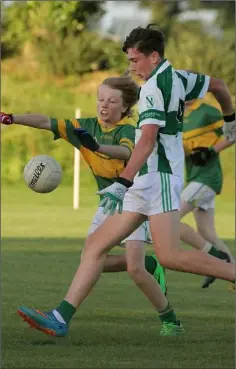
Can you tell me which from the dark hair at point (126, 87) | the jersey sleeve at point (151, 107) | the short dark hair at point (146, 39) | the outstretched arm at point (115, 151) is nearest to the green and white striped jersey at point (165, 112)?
the jersey sleeve at point (151, 107)

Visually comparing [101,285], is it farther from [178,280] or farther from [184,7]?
[184,7]

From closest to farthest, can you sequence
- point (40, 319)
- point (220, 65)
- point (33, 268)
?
point (40, 319) < point (33, 268) < point (220, 65)

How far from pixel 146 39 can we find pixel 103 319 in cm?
246

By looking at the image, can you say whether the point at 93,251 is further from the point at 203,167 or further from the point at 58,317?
the point at 203,167

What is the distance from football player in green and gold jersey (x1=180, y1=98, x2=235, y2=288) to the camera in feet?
44.1

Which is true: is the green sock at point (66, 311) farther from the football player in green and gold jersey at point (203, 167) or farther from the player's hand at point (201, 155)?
the player's hand at point (201, 155)

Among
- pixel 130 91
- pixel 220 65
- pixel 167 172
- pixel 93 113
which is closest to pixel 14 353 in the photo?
pixel 167 172

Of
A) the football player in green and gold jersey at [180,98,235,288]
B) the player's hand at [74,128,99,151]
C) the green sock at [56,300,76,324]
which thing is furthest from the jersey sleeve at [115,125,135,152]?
the football player in green and gold jersey at [180,98,235,288]

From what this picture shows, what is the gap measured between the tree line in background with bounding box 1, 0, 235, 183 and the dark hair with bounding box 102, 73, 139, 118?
24743mm

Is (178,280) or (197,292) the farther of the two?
(178,280)

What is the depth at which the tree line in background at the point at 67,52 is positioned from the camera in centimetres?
3478

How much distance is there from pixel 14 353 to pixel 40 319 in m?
0.57

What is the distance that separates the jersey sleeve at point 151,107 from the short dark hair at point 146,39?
0.27 meters

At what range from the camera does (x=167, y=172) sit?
26.5ft
